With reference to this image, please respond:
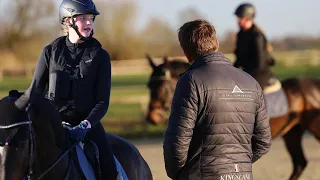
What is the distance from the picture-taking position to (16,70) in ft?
115

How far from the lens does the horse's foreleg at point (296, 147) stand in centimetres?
1043

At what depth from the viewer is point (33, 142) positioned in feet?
11.5

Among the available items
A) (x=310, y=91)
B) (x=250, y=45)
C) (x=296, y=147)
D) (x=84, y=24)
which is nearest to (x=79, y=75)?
(x=84, y=24)

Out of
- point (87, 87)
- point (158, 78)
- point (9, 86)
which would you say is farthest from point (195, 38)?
point (9, 86)

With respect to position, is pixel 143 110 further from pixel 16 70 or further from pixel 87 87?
pixel 16 70

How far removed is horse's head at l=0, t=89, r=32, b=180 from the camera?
3346 millimetres

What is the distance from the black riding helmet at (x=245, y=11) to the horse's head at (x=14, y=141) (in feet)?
21.6

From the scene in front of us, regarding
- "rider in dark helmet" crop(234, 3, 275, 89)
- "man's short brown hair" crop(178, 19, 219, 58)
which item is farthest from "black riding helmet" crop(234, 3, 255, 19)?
"man's short brown hair" crop(178, 19, 219, 58)

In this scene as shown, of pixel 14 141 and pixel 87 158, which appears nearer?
pixel 14 141

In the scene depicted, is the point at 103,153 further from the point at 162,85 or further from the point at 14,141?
the point at 162,85

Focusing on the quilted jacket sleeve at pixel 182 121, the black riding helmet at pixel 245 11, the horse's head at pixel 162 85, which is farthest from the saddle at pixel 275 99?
the quilted jacket sleeve at pixel 182 121

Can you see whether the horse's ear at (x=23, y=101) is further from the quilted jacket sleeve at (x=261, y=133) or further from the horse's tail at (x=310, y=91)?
the horse's tail at (x=310, y=91)

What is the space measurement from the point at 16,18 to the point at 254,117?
30710 millimetres

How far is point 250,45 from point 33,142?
260 inches
